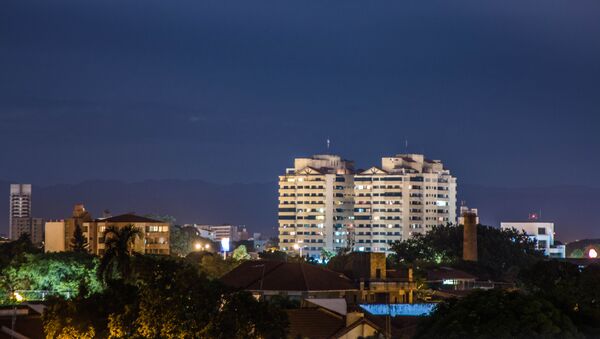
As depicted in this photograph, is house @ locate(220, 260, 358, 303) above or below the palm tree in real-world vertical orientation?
below

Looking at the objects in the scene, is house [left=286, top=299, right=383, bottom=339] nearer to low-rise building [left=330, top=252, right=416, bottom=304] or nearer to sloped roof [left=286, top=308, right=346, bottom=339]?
sloped roof [left=286, top=308, right=346, bottom=339]

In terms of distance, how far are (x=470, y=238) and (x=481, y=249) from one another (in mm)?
8936

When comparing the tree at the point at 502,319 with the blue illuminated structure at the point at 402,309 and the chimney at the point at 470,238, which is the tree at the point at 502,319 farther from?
the chimney at the point at 470,238

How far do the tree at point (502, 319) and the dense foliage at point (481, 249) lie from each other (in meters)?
102

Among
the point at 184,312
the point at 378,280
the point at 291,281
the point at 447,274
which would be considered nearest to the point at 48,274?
the point at 291,281

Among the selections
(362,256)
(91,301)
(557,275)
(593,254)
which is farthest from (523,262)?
(91,301)

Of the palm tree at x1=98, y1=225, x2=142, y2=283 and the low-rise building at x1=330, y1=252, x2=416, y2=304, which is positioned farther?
the low-rise building at x1=330, y1=252, x2=416, y2=304

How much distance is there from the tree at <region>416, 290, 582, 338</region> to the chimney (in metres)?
105

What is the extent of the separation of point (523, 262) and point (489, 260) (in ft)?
16.4

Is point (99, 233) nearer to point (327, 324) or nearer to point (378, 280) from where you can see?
point (378, 280)

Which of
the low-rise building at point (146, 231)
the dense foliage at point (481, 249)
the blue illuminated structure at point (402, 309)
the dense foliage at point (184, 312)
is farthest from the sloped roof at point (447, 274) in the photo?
the dense foliage at point (184, 312)

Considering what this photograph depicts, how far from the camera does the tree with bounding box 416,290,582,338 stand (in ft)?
137

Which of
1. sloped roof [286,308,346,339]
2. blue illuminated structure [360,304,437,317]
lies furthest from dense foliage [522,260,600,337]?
sloped roof [286,308,346,339]

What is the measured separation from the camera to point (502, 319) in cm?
4219
